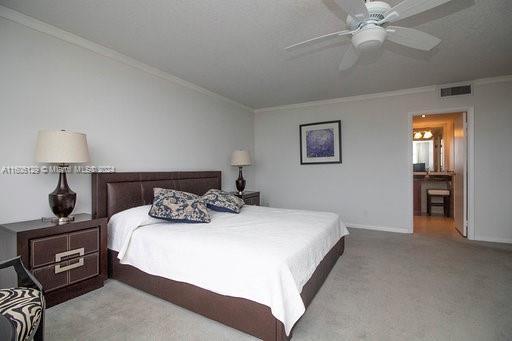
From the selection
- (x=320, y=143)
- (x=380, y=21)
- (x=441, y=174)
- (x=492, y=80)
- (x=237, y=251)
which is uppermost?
(x=492, y=80)

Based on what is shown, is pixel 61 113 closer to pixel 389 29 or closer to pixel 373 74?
pixel 389 29

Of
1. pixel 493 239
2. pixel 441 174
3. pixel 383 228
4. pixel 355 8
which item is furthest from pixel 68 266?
pixel 441 174

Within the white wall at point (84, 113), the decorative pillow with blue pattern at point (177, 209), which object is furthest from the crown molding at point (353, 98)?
the decorative pillow with blue pattern at point (177, 209)

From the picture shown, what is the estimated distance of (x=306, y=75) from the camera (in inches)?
140

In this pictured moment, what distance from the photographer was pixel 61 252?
2.06 metres

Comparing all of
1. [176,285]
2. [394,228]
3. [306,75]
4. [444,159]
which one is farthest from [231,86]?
[444,159]

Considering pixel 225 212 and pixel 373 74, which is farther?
pixel 373 74

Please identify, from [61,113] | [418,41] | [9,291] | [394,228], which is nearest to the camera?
[9,291]

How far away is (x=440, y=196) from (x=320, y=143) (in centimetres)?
322

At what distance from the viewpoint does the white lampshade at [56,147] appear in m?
2.06

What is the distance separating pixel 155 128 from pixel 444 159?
6.65 m

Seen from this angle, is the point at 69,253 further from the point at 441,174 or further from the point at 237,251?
the point at 441,174

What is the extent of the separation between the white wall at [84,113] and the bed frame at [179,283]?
0.18 meters

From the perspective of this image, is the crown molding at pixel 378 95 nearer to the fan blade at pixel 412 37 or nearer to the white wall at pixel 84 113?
the white wall at pixel 84 113
